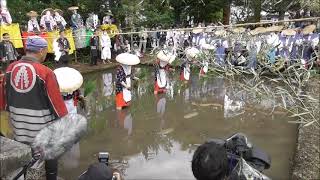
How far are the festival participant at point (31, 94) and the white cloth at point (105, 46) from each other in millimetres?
12045

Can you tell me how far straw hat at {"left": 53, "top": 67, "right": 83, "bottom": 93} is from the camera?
614cm

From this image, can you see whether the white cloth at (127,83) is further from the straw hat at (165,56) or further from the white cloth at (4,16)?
the white cloth at (4,16)

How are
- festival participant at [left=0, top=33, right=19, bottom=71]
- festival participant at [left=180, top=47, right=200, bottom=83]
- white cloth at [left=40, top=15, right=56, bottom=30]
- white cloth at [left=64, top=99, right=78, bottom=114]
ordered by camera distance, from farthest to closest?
white cloth at [left=40, top=15, right=56, bottom=30]
festival participant at [left=0, top=33, right=19, bottom=71]
festival participant at [left=180, top=47, right=200, bottom=83]
white cloth at [left=64, top=99, right=78, bottom=114]

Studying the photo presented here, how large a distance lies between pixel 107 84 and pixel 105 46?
373 cm

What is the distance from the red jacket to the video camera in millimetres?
1792

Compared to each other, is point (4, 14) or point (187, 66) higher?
point (4, 14)

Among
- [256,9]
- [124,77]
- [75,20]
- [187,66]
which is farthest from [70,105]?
[256,9]

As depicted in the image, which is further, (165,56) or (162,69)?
(162,69)

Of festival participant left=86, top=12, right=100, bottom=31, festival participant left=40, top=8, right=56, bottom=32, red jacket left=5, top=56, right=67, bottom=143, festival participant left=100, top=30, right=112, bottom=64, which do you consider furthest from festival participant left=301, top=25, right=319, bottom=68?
red jacket left=5, top=56, right=67, bottom=143

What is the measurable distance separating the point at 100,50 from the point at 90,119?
26.4ft

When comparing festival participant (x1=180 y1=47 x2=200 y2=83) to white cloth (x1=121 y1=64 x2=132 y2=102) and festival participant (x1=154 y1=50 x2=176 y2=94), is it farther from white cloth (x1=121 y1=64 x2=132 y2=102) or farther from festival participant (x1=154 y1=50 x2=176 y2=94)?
white cloth (x1=121 y1=64 x2=132 y2=102)

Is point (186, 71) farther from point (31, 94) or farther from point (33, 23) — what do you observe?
point (31, 94)

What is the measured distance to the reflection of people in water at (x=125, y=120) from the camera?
789cm

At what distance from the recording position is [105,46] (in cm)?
1592
